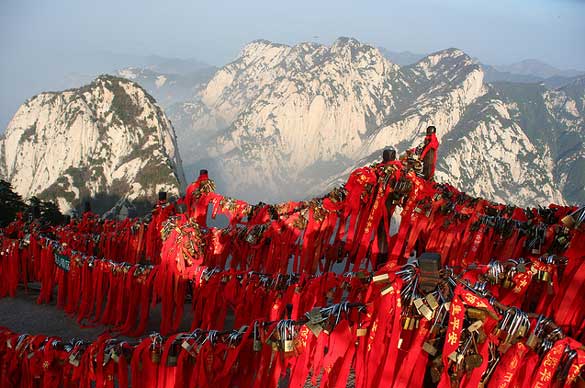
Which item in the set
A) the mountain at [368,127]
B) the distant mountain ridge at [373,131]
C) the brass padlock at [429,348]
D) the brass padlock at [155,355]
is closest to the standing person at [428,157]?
the brass padlock at [429,348]

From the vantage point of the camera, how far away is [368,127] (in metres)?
180

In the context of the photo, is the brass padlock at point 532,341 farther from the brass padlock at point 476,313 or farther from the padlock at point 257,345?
the padlock at point 257,345

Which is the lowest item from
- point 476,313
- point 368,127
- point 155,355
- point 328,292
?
point 368,127

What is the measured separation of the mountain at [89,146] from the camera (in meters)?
87.2

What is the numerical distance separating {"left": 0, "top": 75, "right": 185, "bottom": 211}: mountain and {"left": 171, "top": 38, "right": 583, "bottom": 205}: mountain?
204 feet

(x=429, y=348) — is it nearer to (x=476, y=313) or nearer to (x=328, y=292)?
(x=476, y=313)

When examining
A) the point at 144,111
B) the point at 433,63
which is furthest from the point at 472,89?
the point at 144,111

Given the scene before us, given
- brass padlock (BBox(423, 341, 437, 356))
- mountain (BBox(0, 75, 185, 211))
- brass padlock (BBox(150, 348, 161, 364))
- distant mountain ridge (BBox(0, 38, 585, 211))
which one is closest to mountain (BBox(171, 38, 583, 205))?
distant mountain ridge (BBox(0, 38, 585, 211))

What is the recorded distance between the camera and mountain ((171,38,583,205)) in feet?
427

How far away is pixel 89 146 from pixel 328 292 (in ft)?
325

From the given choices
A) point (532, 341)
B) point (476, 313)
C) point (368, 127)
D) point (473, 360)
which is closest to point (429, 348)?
point (473, 360)

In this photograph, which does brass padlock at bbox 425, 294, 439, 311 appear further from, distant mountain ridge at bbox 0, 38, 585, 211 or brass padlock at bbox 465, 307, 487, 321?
distant mountain ridge at bbox 0, 38, 585, 211

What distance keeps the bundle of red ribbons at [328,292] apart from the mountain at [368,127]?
12156 centimetres

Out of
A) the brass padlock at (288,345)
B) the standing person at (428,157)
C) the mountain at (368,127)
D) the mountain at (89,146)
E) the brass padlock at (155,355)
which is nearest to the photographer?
the brass padlock at (288,345)
